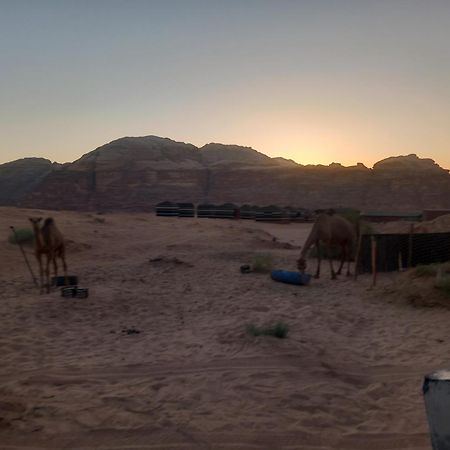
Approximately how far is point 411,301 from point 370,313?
1.09 meters

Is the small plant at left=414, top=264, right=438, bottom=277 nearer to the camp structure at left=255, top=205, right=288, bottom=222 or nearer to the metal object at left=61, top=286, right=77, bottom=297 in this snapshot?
the metal object at left=61, top=286, right=77, bottom=297

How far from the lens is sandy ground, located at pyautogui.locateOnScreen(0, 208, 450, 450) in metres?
4.85

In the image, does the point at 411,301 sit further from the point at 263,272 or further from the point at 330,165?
the point at 330,165

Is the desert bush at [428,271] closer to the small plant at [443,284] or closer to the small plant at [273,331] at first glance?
the small plant at [443,284]

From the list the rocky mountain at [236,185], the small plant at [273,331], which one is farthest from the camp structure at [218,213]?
the small plant at [273,331]

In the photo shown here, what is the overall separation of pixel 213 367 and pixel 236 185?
7382 cm

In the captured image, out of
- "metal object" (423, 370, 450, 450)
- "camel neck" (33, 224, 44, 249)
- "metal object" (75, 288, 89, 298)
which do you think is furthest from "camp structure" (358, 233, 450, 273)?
"metal object" (423, 370, 450, 450)

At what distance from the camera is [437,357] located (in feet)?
23.5

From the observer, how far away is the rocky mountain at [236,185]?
7262cm

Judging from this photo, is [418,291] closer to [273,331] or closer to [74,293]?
[273,331]

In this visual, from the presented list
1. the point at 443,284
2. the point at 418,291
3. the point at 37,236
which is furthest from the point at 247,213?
the point at 443,284

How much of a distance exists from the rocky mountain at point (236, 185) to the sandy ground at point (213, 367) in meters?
61.5

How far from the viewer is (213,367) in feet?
21.1

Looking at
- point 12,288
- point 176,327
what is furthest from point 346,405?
point 12,288
